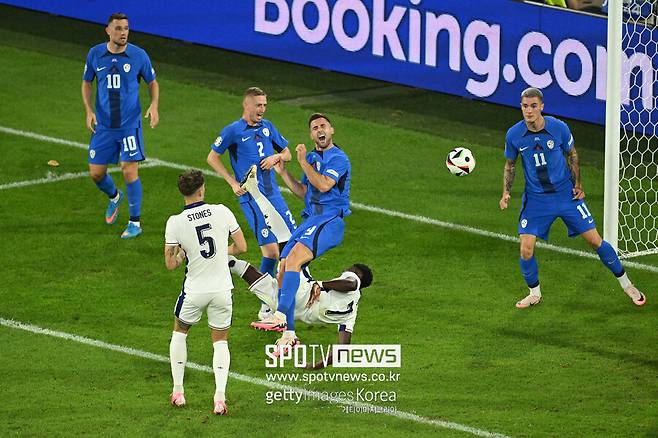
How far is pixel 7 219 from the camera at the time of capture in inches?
594

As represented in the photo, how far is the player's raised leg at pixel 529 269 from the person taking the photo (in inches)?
498

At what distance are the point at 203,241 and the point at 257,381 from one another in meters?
1.47

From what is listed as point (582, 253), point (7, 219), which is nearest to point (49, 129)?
point (7, 219)

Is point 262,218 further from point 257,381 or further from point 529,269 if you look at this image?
point 529,269

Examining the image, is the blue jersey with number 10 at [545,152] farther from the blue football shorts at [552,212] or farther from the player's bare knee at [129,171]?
the player's bare knee at [129,171]

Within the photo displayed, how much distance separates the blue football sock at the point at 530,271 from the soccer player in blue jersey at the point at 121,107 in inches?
163

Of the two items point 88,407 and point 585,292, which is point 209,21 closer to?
point 585,292

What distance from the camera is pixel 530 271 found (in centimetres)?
1270

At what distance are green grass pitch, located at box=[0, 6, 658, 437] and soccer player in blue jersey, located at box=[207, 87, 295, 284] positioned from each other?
2.50 ft

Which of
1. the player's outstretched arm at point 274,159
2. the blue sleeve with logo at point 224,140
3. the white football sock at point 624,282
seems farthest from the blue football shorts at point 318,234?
the white football sock at point 624,282

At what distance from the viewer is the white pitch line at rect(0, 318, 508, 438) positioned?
10.2m

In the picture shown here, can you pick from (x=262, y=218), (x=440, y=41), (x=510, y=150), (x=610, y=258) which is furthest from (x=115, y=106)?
(x=440, y=41)

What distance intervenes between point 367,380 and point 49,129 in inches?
340

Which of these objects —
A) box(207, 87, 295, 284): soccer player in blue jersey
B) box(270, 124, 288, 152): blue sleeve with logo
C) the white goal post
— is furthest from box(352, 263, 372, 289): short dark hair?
the white goal post
